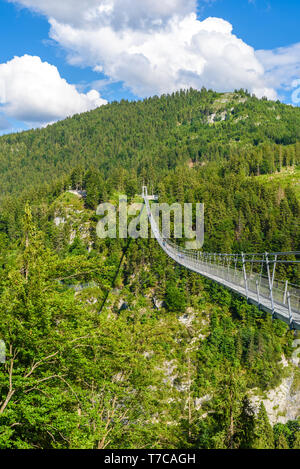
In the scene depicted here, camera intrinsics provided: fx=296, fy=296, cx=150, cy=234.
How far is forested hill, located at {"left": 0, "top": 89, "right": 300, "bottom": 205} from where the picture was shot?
106938mm

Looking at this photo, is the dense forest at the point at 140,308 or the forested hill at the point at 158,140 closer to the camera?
the dense forest at the point at 140,308

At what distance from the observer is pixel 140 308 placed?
44.2 m

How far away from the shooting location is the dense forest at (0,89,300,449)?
6598 millimetres

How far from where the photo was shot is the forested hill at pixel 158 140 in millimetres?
106938

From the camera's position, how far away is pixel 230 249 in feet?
176

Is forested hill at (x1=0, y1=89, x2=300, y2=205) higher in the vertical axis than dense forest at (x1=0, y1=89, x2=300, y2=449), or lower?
higher

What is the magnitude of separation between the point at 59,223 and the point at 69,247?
9029mm

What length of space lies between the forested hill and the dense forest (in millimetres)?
1149

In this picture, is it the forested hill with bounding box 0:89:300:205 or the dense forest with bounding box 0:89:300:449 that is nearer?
the dense forest with bounding box 0:89:300:449

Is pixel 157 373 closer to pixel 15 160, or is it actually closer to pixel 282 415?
pixel 282 415

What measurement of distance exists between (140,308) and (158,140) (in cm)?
12884

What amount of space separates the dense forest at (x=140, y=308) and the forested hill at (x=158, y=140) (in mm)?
1149

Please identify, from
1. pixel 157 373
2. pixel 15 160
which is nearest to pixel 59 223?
pixel 157 373

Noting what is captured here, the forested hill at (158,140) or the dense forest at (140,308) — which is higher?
the forested hill at (158,140)
